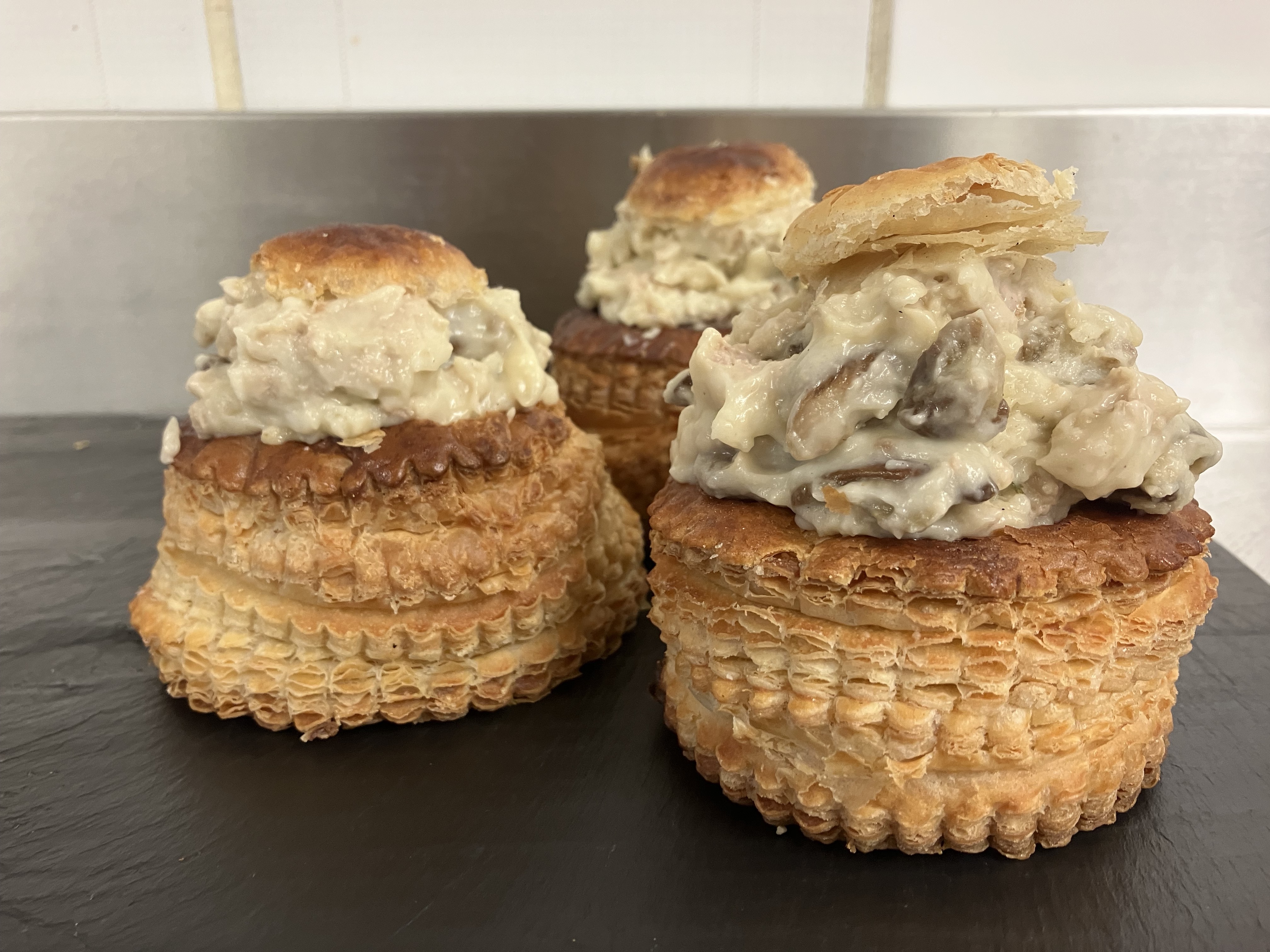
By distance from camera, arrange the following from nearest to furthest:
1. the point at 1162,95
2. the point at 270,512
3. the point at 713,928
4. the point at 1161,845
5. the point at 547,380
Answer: the point at 713,928
the point at 1161,845
the point at 270,512
the point at 547,380
the point at 1162,95

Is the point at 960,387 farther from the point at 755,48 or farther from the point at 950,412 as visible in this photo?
the point at 755,48

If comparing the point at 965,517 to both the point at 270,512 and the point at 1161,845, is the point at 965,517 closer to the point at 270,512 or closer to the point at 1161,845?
the point at 1161,845

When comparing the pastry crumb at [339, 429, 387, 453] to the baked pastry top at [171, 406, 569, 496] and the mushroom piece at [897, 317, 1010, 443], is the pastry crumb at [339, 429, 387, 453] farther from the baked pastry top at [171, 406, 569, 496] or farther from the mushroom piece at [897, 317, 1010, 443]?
the mushroom piece at [897, 317, 1010, 443]

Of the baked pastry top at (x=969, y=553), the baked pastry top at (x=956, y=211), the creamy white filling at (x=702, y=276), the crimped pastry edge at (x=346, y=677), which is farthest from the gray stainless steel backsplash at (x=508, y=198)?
the baked pastry top at (x=969, y=553)

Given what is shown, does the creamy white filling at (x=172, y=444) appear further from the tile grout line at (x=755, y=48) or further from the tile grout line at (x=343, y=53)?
the tile grout line at (x=755, y=48)

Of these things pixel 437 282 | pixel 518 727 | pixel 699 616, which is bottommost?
pixel 518 727

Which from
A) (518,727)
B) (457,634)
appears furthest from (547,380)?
(518,727)

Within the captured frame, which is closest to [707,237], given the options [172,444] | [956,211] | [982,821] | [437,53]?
[956,211]
